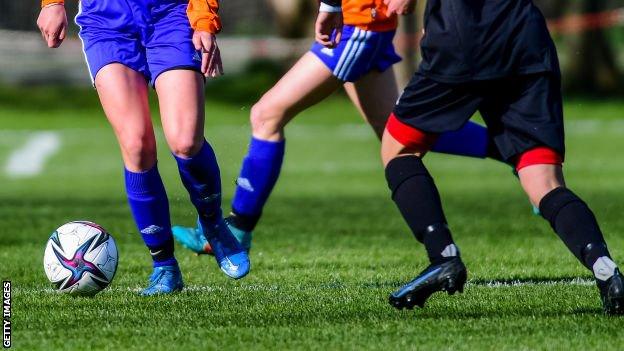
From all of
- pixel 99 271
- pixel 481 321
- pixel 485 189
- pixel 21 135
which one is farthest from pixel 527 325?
pixel 21 135

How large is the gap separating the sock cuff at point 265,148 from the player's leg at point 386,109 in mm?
487

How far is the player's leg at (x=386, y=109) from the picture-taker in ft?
24.7

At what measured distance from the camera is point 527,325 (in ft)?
17.3

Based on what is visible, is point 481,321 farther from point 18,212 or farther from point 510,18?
point 18,212

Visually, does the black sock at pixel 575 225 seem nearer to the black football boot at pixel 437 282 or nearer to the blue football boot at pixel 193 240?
the black football boot at pixel 437 282

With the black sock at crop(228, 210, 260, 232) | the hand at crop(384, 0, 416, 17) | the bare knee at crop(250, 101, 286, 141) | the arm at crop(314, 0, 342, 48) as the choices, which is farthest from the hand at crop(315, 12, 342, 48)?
the black sock at crop(228, 210, 260, 232)

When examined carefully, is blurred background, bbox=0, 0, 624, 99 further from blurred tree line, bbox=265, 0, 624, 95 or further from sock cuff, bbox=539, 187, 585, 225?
sock cuff, bbox=539, 187, 585, 225

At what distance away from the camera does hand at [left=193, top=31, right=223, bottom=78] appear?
6184 millimetres

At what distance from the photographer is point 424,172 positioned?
563cm

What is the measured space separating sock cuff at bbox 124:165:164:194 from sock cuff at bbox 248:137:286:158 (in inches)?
52.8

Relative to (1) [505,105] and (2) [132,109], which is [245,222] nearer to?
(2) [132,109]

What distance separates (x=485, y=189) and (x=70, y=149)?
825 cm

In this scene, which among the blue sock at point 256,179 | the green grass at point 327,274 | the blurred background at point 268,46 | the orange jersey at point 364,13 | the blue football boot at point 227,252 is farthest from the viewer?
the blurred background at point 268,46

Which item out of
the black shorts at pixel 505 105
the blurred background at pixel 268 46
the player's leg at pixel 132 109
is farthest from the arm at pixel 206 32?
the blurred background at pixel 268 46
